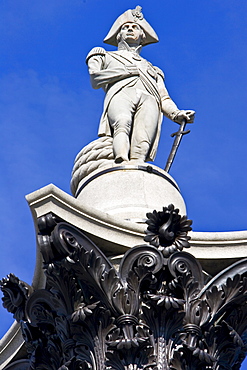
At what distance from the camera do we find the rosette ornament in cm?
1538

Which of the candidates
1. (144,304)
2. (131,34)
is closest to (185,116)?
(131,34)

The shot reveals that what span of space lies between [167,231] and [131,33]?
25.5 ft

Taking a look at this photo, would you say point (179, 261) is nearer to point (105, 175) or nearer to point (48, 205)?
point (48, 205)

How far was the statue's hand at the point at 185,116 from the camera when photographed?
818 inches

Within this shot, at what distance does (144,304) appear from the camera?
1522 cm

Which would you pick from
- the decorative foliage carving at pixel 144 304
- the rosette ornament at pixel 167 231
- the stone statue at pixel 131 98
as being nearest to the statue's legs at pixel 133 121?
the stone statue at pixel 131 98

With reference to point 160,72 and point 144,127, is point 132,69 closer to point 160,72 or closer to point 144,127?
point 160,72

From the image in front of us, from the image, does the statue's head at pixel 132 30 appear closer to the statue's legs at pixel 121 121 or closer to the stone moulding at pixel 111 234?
the statue's legs at pixel 121 121

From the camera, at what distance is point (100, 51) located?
69.4 feet

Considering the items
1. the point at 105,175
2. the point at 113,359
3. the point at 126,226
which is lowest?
the point at 113,359

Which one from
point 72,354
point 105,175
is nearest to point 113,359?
point 72,354

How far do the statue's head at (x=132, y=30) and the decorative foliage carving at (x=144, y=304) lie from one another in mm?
7654

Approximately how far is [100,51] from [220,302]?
293 inches

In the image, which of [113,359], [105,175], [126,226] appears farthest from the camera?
[105,175]
